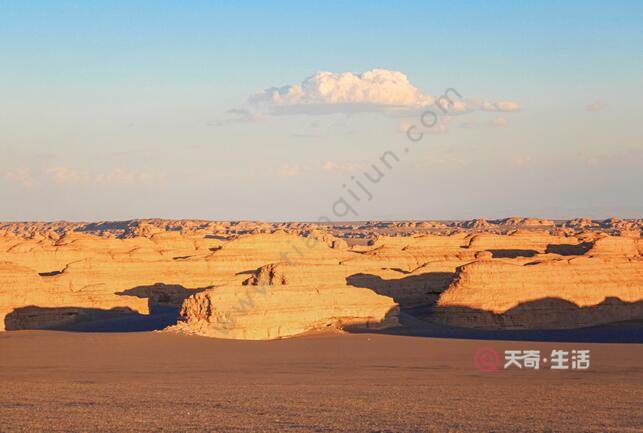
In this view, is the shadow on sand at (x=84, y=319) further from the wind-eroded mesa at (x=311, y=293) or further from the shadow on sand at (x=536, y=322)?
the shadow on sand at (x=536, y=322)

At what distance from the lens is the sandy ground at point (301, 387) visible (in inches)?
628

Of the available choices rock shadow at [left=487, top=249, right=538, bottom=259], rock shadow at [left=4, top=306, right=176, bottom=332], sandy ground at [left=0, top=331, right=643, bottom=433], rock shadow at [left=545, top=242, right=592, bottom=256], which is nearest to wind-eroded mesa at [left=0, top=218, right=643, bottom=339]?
rock shadow at [left=4, top=306, right=176, bottom=332]

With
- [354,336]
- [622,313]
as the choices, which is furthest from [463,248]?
[354,336]

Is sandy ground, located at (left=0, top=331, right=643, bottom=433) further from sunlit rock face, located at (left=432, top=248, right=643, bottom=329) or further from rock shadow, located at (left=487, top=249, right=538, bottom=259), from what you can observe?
rock shadow, located at (left=487, top=249, right=538, bottom=259)

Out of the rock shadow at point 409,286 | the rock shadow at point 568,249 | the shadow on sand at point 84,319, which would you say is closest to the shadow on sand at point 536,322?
the rock shadow at point 409,286

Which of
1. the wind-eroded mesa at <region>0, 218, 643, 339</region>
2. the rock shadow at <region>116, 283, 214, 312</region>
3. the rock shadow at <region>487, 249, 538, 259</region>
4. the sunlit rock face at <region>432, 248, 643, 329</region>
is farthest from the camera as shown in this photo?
the rock shadow at <region>487, 249, 538, 259</region>

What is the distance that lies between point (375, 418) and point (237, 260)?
47.0 metres

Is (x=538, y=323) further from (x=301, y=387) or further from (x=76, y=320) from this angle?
(x=301, y=387)

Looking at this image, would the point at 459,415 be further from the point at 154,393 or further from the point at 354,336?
the point at 354,336

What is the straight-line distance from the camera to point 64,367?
2530cm

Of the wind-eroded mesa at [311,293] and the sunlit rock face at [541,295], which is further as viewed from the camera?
the sunlit rock face at [541,295]

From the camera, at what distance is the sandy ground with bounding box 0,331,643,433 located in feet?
52.3

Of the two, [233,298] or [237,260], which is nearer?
[233,298]

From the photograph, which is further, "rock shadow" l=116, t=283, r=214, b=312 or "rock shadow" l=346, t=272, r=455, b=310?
"rock shadow" l=116, t=283, r=214, b=312
